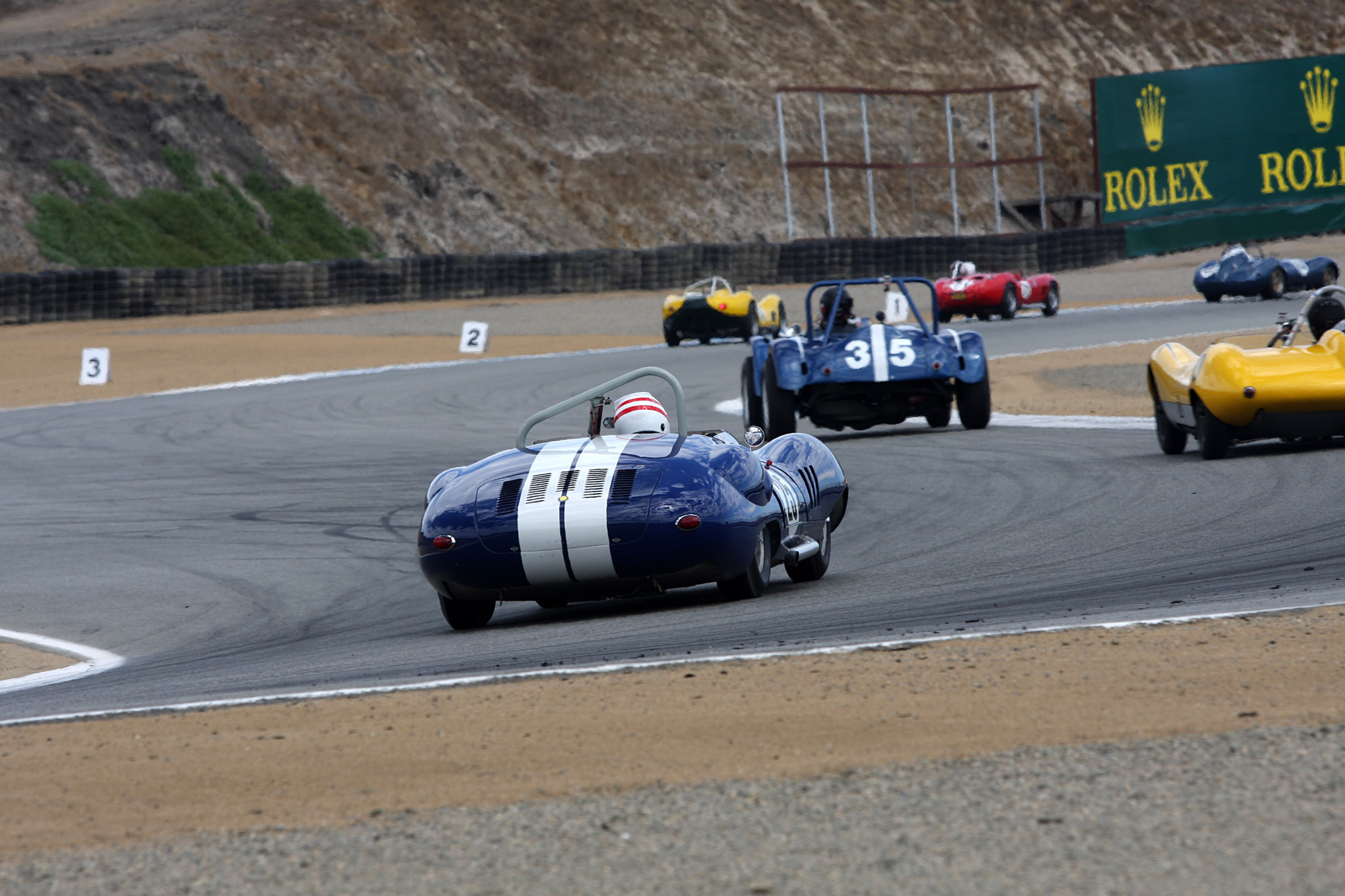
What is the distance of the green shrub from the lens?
4066 cm

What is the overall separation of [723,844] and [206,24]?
171ft

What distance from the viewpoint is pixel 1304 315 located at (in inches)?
452

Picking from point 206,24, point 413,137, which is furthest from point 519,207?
point 206,24

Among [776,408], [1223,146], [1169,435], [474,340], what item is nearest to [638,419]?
[1169,435]

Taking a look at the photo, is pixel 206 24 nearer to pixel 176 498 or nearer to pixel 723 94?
pixel 723 94

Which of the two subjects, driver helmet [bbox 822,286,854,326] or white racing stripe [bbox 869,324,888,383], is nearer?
white racing stripe [bbox 869,324,888,383]

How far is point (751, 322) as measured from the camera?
2845 cm

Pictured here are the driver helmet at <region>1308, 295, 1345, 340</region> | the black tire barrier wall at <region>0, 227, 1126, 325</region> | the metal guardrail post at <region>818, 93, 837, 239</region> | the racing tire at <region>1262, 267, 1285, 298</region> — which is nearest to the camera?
the driver helmet at <region>1308, 295, 1345, 340</region>

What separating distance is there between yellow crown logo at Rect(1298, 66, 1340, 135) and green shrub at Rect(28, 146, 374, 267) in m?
25.6

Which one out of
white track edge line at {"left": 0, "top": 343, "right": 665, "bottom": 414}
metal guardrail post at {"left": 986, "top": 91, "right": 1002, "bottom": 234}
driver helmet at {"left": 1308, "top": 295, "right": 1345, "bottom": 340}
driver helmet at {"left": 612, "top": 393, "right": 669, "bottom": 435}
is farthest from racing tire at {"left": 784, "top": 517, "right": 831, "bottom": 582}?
metal guardrail post at {"left": 986, "top": 91, "right": 1002, "bottom": 234}

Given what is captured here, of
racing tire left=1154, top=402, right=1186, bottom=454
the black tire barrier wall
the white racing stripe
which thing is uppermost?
the black tire barrier wall

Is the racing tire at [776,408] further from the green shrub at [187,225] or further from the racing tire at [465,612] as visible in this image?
the green shrub at [187,225]

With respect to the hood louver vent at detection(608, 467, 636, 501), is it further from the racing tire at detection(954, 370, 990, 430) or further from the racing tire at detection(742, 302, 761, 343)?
the racing tire at detection(742, 302, 761, 343)

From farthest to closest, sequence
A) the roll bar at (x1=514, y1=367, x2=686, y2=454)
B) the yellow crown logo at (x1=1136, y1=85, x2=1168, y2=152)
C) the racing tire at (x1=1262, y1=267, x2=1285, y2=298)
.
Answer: the yellow crown logo at (x1=1136, y1=85, x2=1168, y2=152) < the racing tire at (x1=1262, y1=267, x2=1285, y2=298) < the roll bar at (x1=514, y1=367, x2=686, y2=454)
